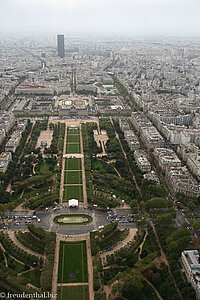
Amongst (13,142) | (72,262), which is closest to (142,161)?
(72,262)

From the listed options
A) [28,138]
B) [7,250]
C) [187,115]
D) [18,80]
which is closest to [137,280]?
[7,250]

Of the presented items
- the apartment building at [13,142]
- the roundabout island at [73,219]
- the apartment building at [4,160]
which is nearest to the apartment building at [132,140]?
the roundabout island at [73,219]

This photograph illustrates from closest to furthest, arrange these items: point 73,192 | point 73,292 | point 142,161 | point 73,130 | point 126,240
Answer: point 73,292, point 126,240, point 73,192, point 142,161, point 73,130

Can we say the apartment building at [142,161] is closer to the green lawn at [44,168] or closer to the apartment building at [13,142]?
the green lawn at [44,168]

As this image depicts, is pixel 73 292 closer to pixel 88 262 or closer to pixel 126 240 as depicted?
pixel 88 262

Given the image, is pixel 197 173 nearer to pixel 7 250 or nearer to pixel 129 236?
pixel 129 236

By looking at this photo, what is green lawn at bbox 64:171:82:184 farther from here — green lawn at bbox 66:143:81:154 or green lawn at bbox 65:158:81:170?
green lawn at bbox 66:143:81:154
